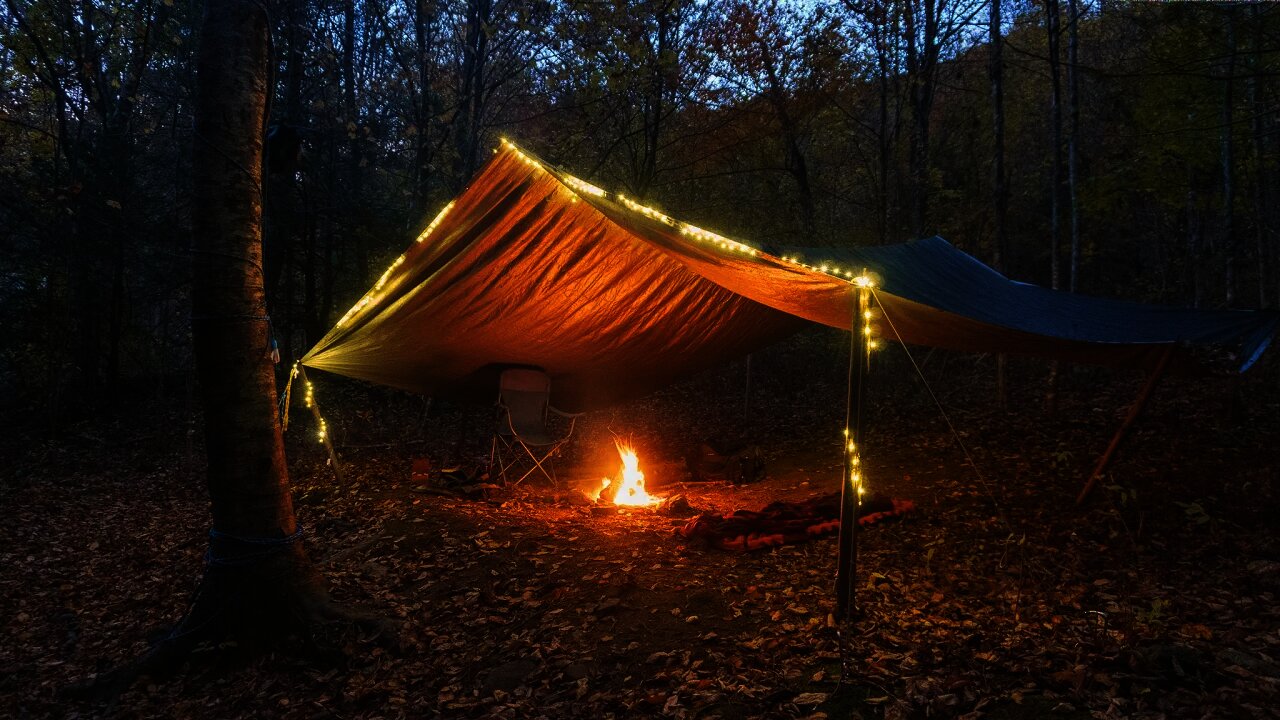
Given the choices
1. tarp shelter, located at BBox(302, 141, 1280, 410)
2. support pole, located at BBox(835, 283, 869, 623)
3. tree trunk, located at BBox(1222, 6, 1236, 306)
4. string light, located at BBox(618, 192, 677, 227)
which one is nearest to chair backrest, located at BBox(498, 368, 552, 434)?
tarp shelter, located at BBox(302, 141, 1280, 410)

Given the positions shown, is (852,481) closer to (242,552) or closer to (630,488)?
(630,488)

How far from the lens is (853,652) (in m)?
2.31

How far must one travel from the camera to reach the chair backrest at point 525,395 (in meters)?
5.43

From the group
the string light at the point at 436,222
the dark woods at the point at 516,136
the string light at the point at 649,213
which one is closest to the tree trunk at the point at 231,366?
the string light at the point at 436,222

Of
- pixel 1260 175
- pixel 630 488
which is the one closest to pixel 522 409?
pixel 630 488

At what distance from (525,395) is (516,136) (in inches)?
312

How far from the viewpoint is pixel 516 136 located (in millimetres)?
11750

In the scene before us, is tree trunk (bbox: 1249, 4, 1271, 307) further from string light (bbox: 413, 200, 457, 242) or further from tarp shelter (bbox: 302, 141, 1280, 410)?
string light (bbox: 413, 200, 457, 242)

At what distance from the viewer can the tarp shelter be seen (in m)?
2.96

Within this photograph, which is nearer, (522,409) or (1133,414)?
(1133,414)

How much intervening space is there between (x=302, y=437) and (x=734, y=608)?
22.0 feet

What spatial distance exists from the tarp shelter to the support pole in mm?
95

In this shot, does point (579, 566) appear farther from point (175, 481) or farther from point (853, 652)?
point (175, 481)

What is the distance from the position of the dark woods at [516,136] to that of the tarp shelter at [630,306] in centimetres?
274
